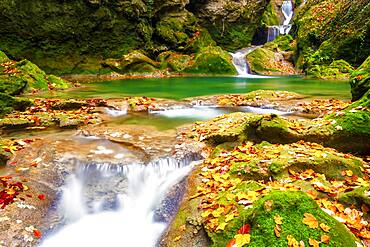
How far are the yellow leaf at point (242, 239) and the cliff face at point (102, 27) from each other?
2000 cm

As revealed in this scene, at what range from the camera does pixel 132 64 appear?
867 inches

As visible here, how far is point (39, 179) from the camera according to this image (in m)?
4.59

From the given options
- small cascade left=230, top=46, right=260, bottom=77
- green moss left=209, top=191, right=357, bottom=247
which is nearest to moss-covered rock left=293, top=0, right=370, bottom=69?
small cascade left=230, top=46, right=260, bottom=77

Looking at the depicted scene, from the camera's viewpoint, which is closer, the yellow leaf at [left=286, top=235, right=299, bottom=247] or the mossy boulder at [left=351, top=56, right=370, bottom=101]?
the yellow leaf at [left=286, top=235, right=299, bottom=247]

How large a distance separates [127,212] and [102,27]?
19300 mm

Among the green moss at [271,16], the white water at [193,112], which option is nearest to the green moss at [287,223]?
the white water at [193,112]

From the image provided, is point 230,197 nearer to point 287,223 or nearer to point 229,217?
point 229,217

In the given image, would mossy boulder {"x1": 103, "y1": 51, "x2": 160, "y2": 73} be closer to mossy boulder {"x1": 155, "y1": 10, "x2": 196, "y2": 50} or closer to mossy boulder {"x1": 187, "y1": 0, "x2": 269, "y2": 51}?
mossy boulder {"x1": 155, "y1": 10, "x2": 196, "y2": 50}

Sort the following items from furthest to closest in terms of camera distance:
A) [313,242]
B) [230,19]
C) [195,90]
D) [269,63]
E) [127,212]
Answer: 1. [230,19]
2. [269,63]
3. [195,90]
4. [127,212]
5. [313,242]

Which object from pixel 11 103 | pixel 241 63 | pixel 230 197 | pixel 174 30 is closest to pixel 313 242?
pixel 230 197

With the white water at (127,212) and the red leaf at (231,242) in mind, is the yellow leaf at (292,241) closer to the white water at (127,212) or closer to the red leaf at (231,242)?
the red leaf at (231,242)

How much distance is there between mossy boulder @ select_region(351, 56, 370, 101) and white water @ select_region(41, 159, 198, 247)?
3.93 meters

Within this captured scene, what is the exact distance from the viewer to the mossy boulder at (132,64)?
857 inches

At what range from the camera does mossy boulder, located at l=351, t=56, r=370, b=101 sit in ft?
20.3
